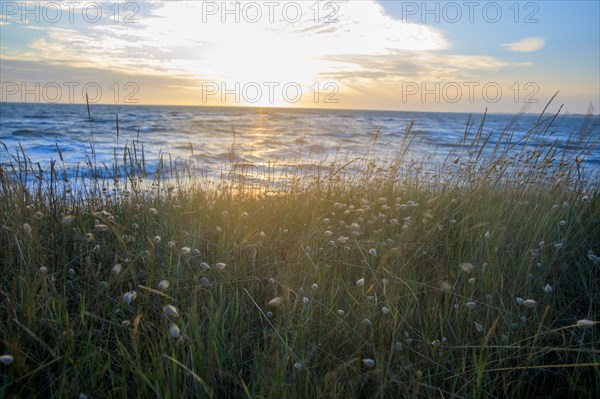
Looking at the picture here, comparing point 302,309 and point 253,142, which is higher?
point 253,142

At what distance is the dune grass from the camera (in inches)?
68.2

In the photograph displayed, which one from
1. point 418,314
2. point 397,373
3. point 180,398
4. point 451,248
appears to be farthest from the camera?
point 451,248

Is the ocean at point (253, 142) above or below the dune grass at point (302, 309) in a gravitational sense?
above

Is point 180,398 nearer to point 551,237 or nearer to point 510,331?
point 510,331

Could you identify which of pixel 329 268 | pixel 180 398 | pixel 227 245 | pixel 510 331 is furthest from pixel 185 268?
pixel 510 331

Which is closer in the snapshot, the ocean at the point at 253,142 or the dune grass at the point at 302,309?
the dune grass at the point at 302,309

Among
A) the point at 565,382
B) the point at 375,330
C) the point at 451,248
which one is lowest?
the point at 565,382

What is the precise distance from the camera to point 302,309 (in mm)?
2029

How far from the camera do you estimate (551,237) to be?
3.06 m

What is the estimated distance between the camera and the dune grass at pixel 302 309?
5.68 ft

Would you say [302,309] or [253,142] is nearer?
[302,309]

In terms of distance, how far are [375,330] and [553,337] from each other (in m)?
0.92

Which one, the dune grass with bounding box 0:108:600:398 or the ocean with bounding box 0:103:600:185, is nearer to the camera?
the dune grass with bounding box 0:108:600:398

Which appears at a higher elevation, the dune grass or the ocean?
the ocean
